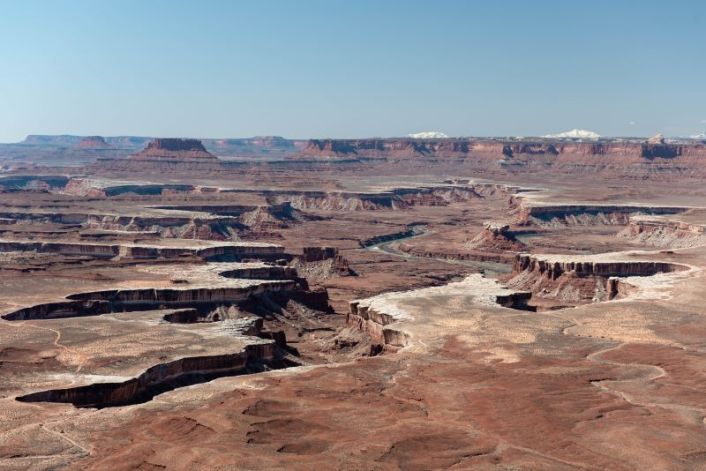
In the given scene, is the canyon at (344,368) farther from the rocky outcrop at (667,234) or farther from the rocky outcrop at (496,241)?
the rocky outcrop at (496,241)

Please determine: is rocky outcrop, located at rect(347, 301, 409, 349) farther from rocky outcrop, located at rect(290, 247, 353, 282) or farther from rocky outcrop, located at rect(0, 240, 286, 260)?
rocky outcrop, located at rect(290, 247, 353, 282)

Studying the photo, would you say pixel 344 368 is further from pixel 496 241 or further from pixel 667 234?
pixel 667 234

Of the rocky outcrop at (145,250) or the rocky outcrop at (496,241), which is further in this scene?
the rocky outcrop at (496,241)

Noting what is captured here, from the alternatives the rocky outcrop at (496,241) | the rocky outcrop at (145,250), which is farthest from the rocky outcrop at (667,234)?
the rocky outcrop at (145,250)

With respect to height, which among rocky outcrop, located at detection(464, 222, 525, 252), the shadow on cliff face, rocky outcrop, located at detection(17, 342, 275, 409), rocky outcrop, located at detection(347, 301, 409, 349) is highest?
rocky outcrop, located at detection(17, 342, 275, 409)

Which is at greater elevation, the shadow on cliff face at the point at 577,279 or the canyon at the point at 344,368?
the canyon at the point at 344,368

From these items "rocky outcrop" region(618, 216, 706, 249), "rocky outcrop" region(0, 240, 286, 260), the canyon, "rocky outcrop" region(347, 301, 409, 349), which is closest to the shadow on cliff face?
the canyon

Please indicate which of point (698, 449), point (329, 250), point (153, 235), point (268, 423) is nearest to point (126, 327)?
point (268, 423)

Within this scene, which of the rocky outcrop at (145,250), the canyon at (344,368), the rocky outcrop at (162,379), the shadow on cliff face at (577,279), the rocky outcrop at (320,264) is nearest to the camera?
the canyon at (344,368)

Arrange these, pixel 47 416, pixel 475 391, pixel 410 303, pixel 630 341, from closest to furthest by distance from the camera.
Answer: pixel 47 416 → pixel 475 391 → pixel 630 341 → pixel 410 303

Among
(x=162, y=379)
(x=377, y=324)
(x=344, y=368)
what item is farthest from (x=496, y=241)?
(x=162, y=379)

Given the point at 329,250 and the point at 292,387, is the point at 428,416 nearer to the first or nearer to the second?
the point at 292,387
